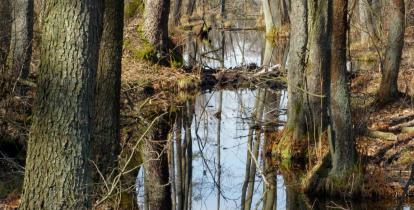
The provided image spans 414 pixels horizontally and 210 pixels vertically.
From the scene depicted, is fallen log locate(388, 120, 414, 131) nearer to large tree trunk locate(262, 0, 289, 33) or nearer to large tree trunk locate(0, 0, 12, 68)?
large tree trunk locate(0, 0, 12, 68)

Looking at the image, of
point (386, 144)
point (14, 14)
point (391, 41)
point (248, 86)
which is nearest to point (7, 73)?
point (14, 14)

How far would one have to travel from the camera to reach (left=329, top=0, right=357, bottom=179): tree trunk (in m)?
10.1

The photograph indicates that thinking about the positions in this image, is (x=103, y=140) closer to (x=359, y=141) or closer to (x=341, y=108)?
(x=341, y=108)

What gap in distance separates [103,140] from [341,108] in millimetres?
3575

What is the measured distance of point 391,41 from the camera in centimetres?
1528

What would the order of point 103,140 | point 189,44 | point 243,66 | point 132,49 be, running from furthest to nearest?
1. point 189,44
2. point 243,66
3. point 132,49
4. point 103,140

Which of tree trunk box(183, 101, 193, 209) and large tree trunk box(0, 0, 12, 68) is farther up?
large tree trunk box(0, 0, 12, 68)

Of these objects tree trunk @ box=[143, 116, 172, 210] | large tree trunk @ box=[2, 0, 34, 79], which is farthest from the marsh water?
large tree trunk @ box=[2, 0, 34, 79]

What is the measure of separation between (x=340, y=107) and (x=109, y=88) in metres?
3.43

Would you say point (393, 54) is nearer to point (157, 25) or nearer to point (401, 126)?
point (401, 126)

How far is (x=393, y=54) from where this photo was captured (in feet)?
50.2

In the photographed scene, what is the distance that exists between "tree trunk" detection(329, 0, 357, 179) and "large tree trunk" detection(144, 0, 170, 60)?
34.7 ft

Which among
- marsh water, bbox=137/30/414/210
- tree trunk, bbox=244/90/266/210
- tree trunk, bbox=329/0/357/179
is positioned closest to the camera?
tree trunk, bbox=329/0/357/179

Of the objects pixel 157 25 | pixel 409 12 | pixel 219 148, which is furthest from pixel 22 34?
pixel 409 12
